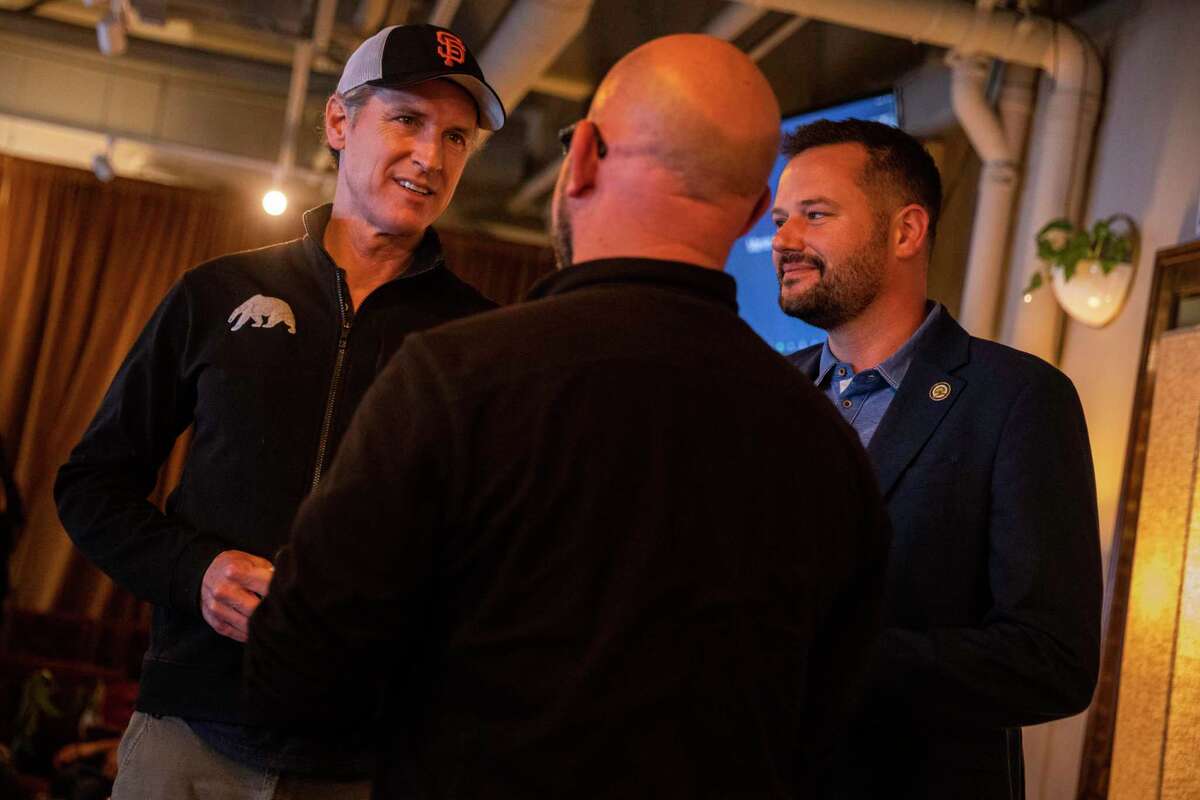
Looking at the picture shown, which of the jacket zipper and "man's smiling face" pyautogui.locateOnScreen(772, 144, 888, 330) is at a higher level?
"man's smiling face" pyautogui.locateOnScreen(772, 144, 888, 330)

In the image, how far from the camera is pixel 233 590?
1538 millimetres

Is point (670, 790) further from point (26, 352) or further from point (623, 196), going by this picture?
point (26, 352)

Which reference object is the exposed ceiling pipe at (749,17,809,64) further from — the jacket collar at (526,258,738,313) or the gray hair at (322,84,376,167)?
the jacket collar at (526,258,738,313)

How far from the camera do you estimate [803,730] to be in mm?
1254

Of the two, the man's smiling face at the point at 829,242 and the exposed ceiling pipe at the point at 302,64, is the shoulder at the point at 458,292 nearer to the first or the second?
the man's smiling face at the point at 829,242

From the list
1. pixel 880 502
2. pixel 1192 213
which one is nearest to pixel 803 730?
pixel 880 502

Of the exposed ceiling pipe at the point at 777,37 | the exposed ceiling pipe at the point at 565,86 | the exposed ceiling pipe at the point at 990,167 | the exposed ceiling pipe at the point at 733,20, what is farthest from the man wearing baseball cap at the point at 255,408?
the exposed ceiling pipe at the point at 565,86

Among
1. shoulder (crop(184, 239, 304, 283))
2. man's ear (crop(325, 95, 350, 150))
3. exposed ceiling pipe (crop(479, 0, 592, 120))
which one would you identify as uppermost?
exposed ceiling pipe (crop(479, 0, 592, 120))

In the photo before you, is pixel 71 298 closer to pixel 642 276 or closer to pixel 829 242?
pixel 829 242

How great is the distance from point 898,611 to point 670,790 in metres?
0.72

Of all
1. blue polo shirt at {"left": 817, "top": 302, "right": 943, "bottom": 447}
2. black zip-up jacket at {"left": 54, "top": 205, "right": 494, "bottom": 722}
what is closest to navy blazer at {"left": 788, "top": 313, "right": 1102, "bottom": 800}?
blue polo shirt at {"left": 817, "top": 302, "right": 943, "bottom": 447}

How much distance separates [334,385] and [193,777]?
527mm

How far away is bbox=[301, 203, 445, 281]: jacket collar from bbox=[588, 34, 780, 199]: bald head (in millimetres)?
718

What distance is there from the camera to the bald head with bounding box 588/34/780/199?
45.1 inches
